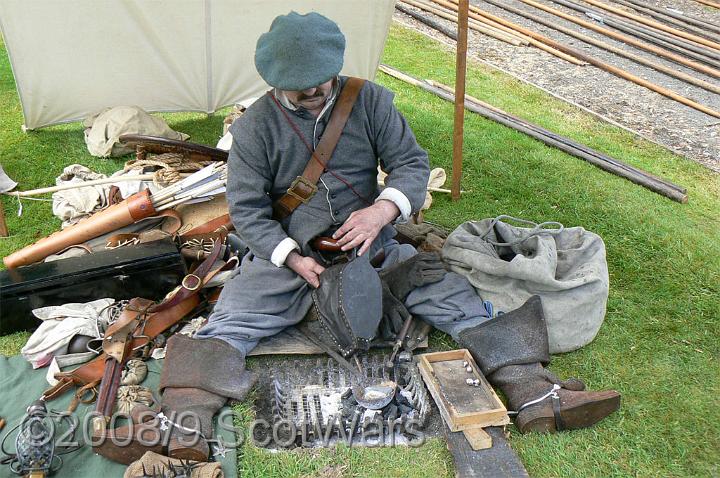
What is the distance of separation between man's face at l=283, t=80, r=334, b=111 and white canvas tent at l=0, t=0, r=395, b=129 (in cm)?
275

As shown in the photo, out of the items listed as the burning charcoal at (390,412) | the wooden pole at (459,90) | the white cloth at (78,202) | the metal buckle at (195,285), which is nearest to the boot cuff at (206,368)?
the metal buckle at (195,285)

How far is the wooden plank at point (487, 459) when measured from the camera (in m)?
2.58

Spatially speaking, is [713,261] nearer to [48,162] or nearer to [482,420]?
[482,420]

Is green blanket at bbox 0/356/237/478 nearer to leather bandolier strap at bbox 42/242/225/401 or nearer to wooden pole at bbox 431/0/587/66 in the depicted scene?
leather bandolier strap at bbox 42/242/225/401

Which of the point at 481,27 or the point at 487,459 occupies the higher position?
the point at 487,459

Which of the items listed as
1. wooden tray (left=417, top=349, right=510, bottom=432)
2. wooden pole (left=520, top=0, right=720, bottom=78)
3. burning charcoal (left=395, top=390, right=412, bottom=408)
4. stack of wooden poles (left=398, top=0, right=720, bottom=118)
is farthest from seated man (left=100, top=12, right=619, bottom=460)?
wooden pole (left=520, top=0, right=720, bottom=78)

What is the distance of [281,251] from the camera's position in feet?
10.4

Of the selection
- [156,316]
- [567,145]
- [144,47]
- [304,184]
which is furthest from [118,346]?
[567,145]

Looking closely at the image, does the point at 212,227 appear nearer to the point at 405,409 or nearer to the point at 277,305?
the point at 277,305

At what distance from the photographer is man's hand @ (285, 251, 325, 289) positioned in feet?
10.5

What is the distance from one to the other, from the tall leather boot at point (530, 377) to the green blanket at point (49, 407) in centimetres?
128

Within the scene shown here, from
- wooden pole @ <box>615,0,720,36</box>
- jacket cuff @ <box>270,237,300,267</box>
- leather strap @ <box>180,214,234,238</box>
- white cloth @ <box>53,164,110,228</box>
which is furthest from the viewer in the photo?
wooden pole @ <box>615,0,720,36</box>

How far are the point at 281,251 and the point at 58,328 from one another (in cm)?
127

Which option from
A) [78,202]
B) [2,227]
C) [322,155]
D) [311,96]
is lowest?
[2,227]
